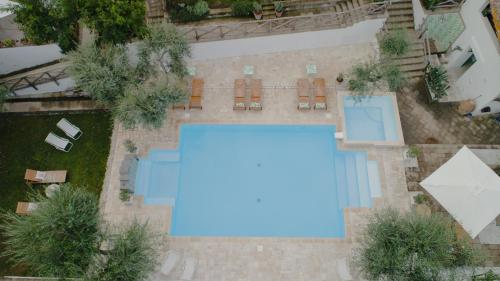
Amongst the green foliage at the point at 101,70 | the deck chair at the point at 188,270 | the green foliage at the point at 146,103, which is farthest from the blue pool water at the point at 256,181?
the green foliage at the point at 101,70

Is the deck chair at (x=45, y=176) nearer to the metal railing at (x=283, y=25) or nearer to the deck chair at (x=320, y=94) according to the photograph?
the metal railing at (x=283, y=25)

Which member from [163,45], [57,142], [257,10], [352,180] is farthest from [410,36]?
[57,142]

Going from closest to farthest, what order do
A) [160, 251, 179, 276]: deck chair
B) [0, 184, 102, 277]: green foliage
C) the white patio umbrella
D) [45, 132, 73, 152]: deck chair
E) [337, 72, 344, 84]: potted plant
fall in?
[0, 184, 102, 277]: green foliage, the white patio umbrella, [160, 251, 179, 276]: deck chair, [45, 132, 73, 152]: deck chair, [337, 72, 344, 84]: potted plant

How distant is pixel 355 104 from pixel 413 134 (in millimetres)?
3000

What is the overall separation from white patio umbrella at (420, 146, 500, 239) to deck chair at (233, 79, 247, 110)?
842cm

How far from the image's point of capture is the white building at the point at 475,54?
50.9 feet

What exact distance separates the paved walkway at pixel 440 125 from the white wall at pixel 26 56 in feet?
54.3

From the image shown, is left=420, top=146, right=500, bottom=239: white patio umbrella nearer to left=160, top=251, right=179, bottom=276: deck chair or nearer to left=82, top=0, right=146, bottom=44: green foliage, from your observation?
left=160, top=251, right=179, bottom=276: deck chair

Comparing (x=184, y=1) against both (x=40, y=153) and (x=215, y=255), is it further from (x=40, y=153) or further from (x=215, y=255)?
(x=215, y=255)

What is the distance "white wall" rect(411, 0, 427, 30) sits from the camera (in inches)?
713

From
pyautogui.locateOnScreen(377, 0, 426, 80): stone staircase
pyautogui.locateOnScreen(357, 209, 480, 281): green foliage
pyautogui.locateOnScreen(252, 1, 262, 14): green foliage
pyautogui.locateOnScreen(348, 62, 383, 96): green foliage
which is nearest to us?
pyautogui.locateOnScreen(357, 209, 480, 281): green foliage

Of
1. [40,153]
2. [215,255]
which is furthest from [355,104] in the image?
[40,153]

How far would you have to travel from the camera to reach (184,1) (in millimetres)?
18328

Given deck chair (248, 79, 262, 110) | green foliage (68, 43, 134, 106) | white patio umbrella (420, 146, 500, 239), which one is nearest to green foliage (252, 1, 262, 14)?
deck chair (248, 79, 262, 110)
